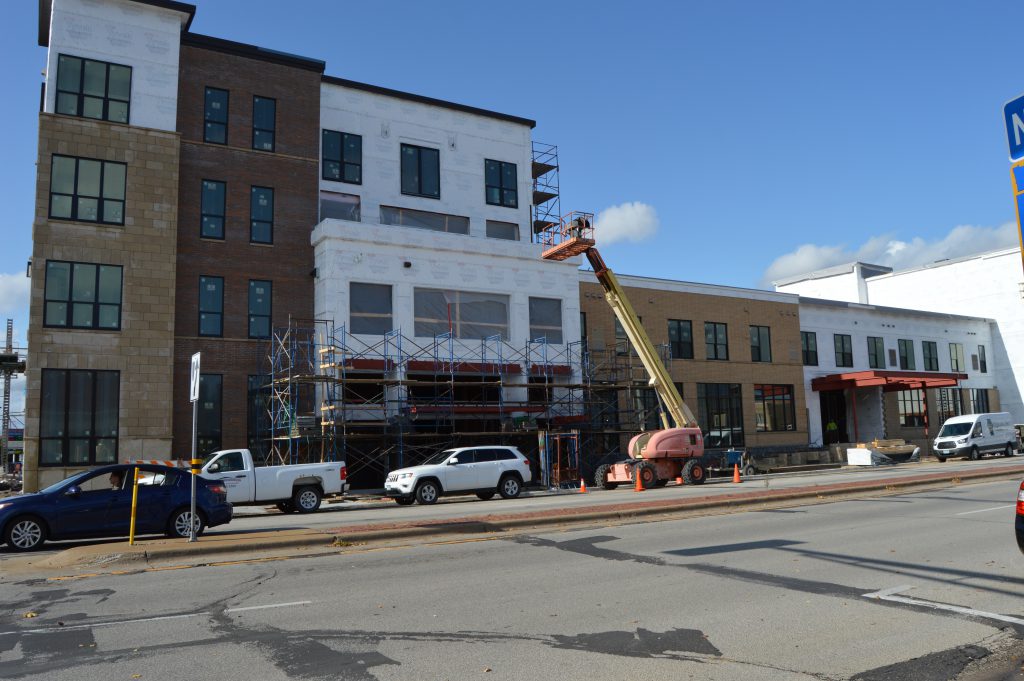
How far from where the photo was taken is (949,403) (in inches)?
2202

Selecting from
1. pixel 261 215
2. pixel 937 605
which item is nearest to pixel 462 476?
pixel 261 215

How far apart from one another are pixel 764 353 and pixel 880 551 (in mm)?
36060

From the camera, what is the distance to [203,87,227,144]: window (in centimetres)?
3070

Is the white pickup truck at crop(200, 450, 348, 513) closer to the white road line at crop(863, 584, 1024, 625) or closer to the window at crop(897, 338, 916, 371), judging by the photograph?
the white road line at crop(863, 584, 1024, 625)

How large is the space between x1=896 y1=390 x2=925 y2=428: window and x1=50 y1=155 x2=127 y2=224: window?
152 ft

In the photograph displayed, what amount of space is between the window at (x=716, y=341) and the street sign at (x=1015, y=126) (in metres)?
36.4

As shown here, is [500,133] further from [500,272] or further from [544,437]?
[544,437]

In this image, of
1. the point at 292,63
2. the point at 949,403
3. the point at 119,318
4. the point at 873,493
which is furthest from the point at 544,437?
the point at 949,403

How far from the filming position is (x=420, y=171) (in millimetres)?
36062

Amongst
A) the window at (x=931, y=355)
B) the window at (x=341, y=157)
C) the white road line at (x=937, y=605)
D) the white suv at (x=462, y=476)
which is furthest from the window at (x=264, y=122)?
the window at (x=931, y=355)

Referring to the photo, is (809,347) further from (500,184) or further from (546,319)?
(500,184)

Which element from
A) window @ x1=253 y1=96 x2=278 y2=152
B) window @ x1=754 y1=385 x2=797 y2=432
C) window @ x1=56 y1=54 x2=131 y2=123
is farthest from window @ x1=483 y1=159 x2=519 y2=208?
window @ x1=754 y1=385 x2=797 y2=432

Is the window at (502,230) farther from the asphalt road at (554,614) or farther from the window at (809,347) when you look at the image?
the asphalt road at (554,614)

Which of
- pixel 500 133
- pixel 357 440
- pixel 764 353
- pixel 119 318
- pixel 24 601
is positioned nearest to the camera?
Answer: pixel 24 601
